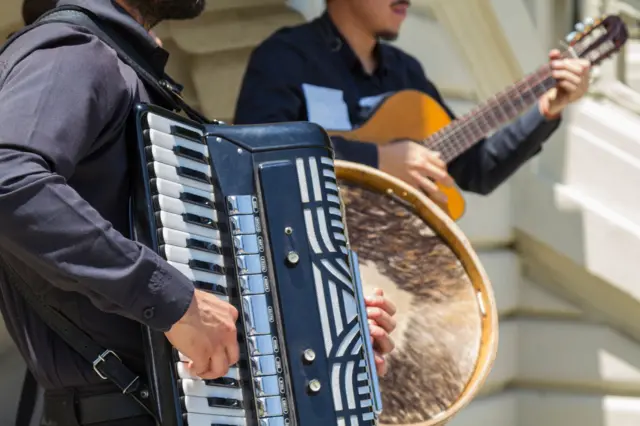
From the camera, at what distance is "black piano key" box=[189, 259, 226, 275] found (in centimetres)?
154

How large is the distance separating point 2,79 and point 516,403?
3.19 m

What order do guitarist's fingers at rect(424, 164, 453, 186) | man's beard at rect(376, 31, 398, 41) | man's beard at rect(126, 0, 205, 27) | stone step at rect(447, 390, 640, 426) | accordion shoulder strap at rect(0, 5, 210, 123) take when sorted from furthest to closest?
1. stone step at rect(447, 390, 640, 426)
2. man's beard at rect(376, 31, 398, 41)
3. guitarist's fingers at rect(424, 164, 453, 186)
4. man's beard at rect(126, 0, 205, 27)
5. accordion shoulder strap at rect(0, 5, 210, 123)

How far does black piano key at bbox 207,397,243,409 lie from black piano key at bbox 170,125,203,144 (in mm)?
400

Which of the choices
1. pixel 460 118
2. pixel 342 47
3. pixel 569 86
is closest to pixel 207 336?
pixel 342 47

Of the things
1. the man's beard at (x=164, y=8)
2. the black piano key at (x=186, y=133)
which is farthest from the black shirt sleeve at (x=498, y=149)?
the black piano key at (x=186, y=133)

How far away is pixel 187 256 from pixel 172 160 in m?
0.15

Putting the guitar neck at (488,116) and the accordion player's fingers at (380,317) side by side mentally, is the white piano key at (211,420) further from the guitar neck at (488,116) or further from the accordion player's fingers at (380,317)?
the guitar neck at (488,116)

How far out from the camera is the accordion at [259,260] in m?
1.53

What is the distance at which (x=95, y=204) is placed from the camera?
1597 millimetres

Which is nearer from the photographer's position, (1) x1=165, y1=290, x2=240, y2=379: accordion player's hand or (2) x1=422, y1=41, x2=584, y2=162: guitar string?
(1) x1=165, y1=290, x2=240, y2=379: accordion player's hand

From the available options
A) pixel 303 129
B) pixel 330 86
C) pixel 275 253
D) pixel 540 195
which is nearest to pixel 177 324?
pixel 275 253

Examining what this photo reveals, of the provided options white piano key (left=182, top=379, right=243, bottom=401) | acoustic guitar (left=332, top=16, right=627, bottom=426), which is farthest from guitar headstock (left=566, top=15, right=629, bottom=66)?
white piano key (left=182, top=379, right=243, bottom=401)

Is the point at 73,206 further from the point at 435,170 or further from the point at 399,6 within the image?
the point at 399,6

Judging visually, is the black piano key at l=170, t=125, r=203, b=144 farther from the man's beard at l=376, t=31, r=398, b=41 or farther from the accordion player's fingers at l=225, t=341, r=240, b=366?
the man's beard at l=376, t=31, r=398, b=41
